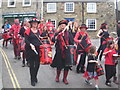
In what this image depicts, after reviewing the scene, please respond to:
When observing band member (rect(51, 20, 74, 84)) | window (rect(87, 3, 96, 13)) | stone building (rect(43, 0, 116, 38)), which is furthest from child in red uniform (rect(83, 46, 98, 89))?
window (rect(87, 3, 96, 13))

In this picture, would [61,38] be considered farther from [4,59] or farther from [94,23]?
[94,23]

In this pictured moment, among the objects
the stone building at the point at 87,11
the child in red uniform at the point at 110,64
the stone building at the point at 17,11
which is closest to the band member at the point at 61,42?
the child in red uniform at the point at 110,64

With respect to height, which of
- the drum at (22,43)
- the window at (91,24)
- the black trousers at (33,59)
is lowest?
the black trousers at (33,59)

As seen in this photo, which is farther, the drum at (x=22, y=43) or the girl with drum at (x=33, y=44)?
the drum at (x=22, y=43)

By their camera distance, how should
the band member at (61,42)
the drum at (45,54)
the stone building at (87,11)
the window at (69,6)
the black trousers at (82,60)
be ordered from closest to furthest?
the drum at (45,54)
the band member at (61,42)
the black trousers at (82,60)
the stone building at (87,11)
the window at (69,6)

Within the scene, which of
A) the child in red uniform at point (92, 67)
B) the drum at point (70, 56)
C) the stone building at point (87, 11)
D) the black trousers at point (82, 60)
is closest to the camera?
the drum at point (70, 56)

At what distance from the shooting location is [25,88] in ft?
18.1

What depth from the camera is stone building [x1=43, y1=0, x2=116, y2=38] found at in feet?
34.8

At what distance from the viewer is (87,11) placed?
11.1m

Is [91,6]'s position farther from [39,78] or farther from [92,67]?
[92,67]

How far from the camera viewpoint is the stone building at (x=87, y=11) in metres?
10.6

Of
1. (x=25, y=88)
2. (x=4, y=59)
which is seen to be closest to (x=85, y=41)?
(x=25, y=88)

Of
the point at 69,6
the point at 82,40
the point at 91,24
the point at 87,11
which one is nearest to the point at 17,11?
the point at 69,6

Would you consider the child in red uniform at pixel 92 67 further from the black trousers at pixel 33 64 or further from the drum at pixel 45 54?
the black trousers at pixel 33 64
